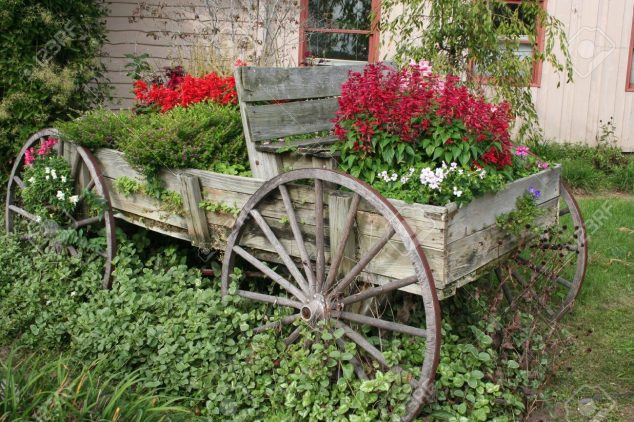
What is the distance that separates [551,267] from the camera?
4.09m

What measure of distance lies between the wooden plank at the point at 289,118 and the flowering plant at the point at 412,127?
0.53 metres

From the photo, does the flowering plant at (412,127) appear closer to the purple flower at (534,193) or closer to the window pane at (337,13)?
the purple flower at (534,193)

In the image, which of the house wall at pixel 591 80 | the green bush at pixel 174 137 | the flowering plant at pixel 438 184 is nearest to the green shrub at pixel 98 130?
the green bush at pixel 174 137

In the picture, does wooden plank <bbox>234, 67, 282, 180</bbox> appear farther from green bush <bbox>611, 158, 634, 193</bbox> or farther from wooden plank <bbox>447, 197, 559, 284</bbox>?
green bush <bbox>611, 158, 634, 193</bbox>

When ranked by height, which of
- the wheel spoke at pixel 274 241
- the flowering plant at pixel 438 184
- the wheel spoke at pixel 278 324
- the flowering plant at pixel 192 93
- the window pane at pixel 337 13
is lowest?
the wheel spoke at pixel 278 324

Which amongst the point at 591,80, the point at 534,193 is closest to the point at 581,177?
the point at 591,80

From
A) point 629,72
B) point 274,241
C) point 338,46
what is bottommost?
point 274,241

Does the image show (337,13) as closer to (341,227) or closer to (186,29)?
(186,29)

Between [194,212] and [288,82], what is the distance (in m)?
0.90

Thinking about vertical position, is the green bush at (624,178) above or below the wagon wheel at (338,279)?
below

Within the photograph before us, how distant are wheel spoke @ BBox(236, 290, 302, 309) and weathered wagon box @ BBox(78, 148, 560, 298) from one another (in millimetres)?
200

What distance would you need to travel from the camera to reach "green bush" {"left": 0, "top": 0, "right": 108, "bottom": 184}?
18.1 feet

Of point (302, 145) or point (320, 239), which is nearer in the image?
point (320, 239)

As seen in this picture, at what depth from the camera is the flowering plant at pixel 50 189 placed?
14.4ft
